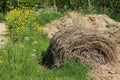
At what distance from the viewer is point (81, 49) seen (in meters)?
9.55

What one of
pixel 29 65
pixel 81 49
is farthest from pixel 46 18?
pixel 29 65

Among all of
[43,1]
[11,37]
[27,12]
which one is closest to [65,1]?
[43,1]

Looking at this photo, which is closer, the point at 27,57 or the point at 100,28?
the point at 27,57

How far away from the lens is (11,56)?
9.63 m

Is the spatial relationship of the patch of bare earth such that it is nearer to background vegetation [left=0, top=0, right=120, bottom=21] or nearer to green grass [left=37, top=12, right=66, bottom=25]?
green grass [left=37, top=12, right=66, bottom=25]

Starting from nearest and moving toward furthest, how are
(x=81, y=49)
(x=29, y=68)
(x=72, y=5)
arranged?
(x=29, y=68) → (x=81, y=49) → (x=72, y=5)

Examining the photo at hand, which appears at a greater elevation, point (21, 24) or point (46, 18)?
point (21, 24)

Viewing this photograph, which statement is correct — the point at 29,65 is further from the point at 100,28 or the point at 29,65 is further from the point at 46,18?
the point at 46,18

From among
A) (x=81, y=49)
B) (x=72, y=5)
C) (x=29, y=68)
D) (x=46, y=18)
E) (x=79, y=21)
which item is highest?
(x=81, y=49)

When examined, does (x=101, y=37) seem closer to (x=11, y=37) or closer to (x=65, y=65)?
(x=65, y=65)

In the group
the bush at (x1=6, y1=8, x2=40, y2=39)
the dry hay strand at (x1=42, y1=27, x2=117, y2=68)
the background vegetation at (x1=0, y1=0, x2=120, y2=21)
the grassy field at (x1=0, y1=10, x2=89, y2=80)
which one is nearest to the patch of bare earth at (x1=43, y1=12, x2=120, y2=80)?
the dry hay strand at (x1=42, y1=27, x2=117, y2=68)

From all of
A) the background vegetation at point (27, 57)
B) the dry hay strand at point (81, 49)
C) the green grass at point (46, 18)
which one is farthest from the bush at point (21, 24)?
the dry hay strand at point (81, 49)

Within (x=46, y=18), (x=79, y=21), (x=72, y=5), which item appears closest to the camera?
(x=79, y=21)

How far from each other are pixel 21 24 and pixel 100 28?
229cm
